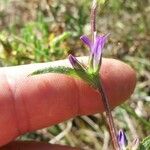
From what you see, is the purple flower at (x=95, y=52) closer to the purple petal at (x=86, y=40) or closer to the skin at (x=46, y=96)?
the purple petal at (x=86, y=40)

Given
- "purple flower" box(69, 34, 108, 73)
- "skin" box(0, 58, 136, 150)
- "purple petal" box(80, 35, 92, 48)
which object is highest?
"purple petal" box(80, 35, 92, 48)

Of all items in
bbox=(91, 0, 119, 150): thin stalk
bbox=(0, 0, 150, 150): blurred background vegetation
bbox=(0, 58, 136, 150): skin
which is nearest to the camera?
bbox=(91, 0, 119, 150): thin stalk

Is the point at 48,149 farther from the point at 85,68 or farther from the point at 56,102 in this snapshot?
the point at 85,68

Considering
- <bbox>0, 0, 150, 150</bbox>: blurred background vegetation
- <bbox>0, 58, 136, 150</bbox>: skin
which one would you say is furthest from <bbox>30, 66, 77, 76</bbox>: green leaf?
<bbox>0, 0, 150, 150</bbox>: blurred background vegetation

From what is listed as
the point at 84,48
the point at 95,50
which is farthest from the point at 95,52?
the point at 84,48

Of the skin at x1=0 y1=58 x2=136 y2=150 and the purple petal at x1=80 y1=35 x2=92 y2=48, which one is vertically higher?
the purple petal at x1=80 y1=35 x2=92 y2=48

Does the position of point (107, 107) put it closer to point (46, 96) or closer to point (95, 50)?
point (95, 50)

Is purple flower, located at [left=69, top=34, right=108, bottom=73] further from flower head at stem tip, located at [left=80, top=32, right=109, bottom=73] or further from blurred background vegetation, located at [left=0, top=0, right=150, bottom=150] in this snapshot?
blurred background vegetation, located at [left=0, top=0, right=150, bottom=150]
